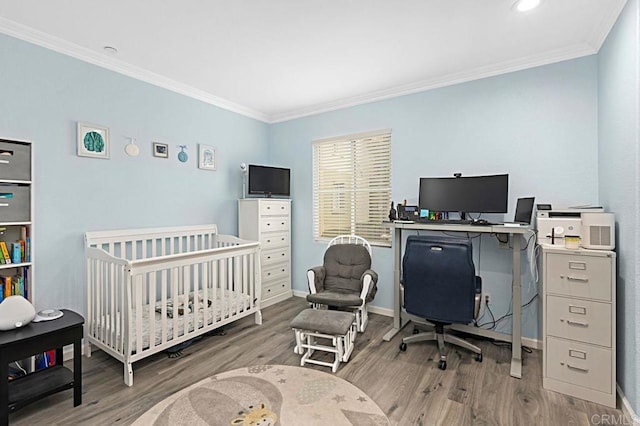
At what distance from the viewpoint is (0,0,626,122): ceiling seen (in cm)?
208

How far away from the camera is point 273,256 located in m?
4.07

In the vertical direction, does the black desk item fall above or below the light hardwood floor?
above

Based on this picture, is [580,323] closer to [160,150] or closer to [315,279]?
[315,279]

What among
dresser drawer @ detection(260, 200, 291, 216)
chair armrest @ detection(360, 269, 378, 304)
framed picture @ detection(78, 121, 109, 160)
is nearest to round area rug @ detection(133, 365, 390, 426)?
chair armrest @ detection(360, 269, 378, 304)

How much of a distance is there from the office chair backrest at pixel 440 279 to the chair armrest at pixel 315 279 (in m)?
0.97

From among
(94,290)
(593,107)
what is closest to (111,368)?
(94,290)

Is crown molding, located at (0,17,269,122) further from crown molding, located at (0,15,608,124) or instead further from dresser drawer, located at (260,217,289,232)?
dresser drawer, located at (260,217,289,232)

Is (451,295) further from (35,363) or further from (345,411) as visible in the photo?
(35,363)

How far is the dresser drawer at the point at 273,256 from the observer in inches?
154

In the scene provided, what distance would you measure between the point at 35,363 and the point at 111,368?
488 millimetres

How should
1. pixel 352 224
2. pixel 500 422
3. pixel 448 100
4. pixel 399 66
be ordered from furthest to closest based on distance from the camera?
pixel 352 224, pixel 448 100, pixel 399 66, pixel 500 422

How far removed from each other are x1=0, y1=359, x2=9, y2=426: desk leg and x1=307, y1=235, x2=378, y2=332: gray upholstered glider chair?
213cm

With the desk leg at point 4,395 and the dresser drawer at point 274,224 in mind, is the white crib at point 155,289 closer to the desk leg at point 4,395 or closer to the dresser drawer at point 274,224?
the dresser drawer at point 274,224

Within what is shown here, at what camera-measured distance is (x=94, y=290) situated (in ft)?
8.54
